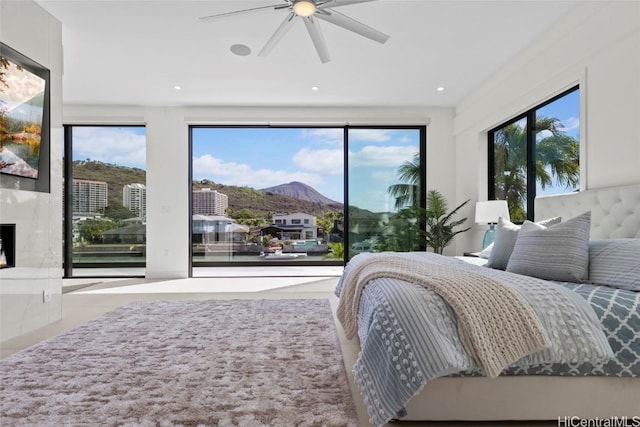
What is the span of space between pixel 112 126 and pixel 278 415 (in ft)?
18.1

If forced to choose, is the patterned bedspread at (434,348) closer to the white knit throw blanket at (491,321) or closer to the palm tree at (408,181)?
the white knit throw blanket at (491,321)

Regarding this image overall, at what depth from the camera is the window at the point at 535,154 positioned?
3.27 m

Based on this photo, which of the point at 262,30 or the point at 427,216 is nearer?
the point at 262,30

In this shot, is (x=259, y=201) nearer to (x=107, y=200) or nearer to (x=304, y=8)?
(x=107, y=200)

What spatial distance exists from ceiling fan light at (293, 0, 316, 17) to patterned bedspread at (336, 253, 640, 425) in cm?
194

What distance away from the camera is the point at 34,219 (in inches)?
110

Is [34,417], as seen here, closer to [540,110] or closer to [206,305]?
[206,305]

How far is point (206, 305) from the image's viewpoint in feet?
11.5

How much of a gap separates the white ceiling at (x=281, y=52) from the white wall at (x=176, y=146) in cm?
21

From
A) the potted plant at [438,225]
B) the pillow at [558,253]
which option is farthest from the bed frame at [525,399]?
the potted plant at [438,225]

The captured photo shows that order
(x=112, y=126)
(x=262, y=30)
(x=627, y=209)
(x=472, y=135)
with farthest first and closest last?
(x=112, y=126)
(x=472, y=135)
(x=262, y=30)
(x=627, y=209)

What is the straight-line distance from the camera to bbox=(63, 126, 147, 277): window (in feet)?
17.6

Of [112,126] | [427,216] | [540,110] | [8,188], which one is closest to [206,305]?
[8,188]

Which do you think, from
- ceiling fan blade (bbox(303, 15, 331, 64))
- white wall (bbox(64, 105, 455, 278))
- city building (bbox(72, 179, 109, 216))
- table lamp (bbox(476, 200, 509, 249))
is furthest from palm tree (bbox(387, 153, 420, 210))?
city building (bbox(72, 179, 109, 216))
